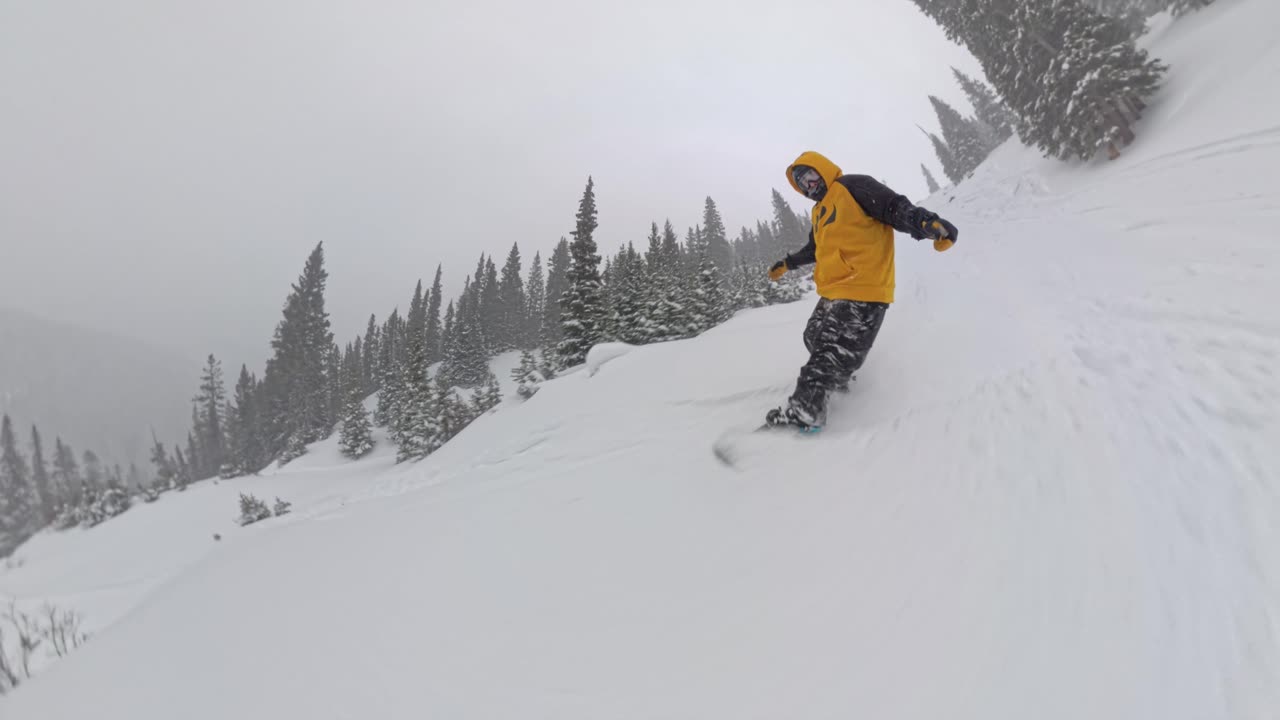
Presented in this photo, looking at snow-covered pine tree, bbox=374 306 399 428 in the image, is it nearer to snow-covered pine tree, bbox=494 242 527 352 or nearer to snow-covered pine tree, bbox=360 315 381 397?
snow-covered pine tree, bbox=360 315 381 397

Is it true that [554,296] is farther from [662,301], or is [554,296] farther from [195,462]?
[195,462]

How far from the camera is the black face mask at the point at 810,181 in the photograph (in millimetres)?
3459

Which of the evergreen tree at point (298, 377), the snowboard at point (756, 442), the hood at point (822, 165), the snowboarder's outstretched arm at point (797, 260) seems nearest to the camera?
the snowboard at point (756, 442)

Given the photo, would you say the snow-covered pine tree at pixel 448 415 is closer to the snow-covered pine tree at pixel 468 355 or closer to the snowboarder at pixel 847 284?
the snow-covered pine tree at pixel 468 355

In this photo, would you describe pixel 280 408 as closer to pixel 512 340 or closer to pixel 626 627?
pixel 512 340

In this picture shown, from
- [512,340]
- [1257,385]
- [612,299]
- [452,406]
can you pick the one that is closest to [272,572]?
[1257,385]

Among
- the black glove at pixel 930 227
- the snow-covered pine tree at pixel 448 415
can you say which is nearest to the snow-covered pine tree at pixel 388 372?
the snow-covered pine tree at pixel 448 415

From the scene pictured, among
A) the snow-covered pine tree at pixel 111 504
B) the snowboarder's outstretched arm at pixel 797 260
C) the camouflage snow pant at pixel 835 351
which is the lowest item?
the camouflage snow pant at pixel 835 351

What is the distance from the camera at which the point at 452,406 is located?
2656cm

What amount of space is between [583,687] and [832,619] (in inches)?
36.5

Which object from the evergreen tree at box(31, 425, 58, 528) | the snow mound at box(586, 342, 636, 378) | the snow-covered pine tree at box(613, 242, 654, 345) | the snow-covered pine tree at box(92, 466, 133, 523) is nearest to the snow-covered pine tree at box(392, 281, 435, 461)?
the snow-covered pine tree at box(613, 242, 654, 345)

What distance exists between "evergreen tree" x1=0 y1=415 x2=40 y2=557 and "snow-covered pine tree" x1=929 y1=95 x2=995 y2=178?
113 meters

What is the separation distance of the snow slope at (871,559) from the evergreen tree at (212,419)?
75.6 m

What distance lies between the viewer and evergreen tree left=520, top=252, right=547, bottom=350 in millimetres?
57500
